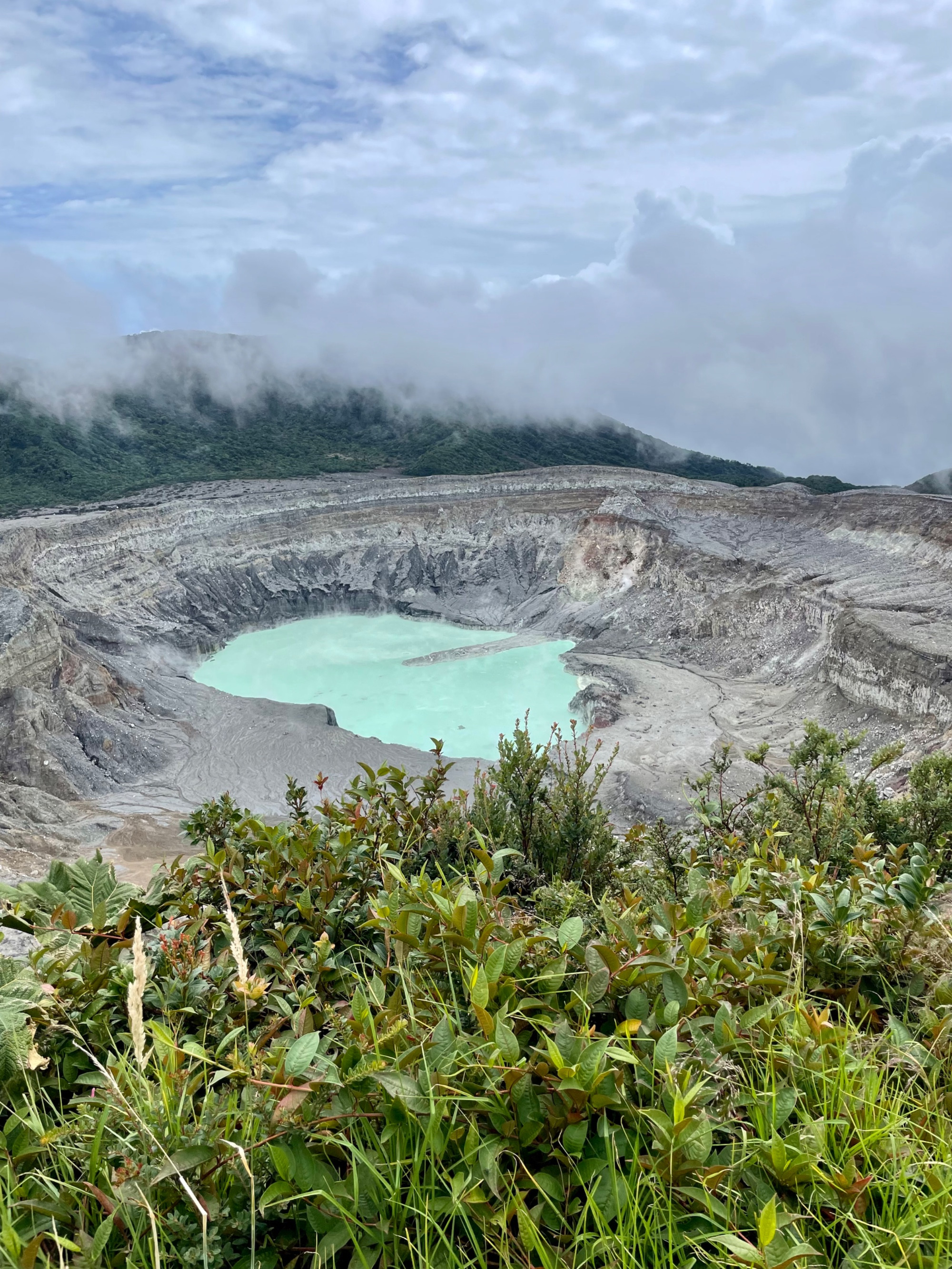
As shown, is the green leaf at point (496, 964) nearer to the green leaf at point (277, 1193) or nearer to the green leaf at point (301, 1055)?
the green leaf at point (301, 1055)

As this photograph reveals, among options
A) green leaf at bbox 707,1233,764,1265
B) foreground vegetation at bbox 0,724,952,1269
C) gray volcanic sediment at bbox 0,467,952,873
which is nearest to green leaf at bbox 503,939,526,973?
foreground vegetation at bbox 0,724,952,1269

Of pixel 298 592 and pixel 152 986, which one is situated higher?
pixel 152 986

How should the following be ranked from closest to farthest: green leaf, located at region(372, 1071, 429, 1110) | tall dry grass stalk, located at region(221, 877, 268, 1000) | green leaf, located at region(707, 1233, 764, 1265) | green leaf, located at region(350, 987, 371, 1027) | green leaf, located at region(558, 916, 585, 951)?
green leaf, located at region(707, 1233, 764, 1265) → tall dry grass stalk, located at region(221, 877, 268, 1000) → green leaf, located at region(372, 1071, 429, 1110) → green leaf, located at region(350, 987, 371, 1027) → green leaf, located at region(558, 916, 585, 951)

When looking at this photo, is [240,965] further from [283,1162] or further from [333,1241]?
[333,1241]

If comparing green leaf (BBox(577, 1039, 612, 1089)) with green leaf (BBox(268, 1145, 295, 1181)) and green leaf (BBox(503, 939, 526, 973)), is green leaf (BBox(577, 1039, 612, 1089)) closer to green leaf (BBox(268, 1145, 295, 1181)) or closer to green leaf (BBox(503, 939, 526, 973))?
green leaf (BBox(503, 939, 526, 973))

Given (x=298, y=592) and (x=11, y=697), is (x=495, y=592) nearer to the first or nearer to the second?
(x=298, y=592)

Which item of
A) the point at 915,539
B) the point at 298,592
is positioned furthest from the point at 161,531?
the point at 915,539

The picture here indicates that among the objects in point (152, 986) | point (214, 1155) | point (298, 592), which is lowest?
point (298, 592)
